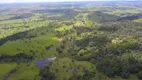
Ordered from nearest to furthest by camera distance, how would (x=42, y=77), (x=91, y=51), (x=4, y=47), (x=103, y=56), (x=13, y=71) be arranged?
(x=42, y=77)
(x=13, y=71)
(x=103, y=56)
(x=91, y=51)
(x=4, y=47)

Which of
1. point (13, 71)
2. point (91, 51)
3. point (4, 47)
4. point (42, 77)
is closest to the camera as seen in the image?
point (42, 77)

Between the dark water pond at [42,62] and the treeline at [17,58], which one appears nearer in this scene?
the dark water pond at [42,62]

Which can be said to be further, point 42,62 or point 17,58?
point 17,58

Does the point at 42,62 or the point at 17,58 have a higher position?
the point at 42,62

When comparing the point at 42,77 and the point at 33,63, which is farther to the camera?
the point at 33,63

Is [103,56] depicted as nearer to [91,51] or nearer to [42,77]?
[91,51]

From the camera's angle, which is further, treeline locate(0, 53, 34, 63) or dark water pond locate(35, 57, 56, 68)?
treeline locate(0, 53, 34, 63)

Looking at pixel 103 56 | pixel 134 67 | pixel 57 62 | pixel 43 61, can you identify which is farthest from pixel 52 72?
pixel 134 67

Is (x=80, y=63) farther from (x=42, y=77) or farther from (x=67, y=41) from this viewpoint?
(x=67, y=41)
